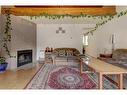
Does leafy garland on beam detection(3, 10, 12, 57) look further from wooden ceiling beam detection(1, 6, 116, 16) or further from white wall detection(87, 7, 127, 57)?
white wall detection(87, 7, 127, 57)

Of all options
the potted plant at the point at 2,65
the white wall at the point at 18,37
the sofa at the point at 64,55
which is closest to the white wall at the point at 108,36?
the sofa at the point at 64,55

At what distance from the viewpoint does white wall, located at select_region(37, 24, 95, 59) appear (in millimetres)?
9797

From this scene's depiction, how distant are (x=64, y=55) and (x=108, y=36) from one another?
2394mm

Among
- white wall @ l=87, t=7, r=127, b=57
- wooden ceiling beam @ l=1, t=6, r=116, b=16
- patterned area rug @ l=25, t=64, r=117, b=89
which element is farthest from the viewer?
white wall @ l=87, t=7, r=127, b=57

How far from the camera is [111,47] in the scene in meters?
8.95

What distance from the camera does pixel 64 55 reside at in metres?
8.59

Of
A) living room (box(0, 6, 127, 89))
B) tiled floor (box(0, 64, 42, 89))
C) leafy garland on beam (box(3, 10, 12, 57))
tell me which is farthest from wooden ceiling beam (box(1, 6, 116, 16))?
tiled floor (box(0, 64, 42, 89))

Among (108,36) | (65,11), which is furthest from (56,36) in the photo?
(65,11)

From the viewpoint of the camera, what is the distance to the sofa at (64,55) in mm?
8172

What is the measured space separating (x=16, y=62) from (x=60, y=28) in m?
3.66

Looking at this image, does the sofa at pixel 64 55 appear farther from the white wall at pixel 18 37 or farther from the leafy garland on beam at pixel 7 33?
the leafy garland on beam at pixel 7 33

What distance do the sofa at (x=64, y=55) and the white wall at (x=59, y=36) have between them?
58cm

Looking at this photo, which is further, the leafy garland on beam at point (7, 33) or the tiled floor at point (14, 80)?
the leafy garland on beam at point (7, 33)

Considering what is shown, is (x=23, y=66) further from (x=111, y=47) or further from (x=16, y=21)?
(x=111, y=47)
